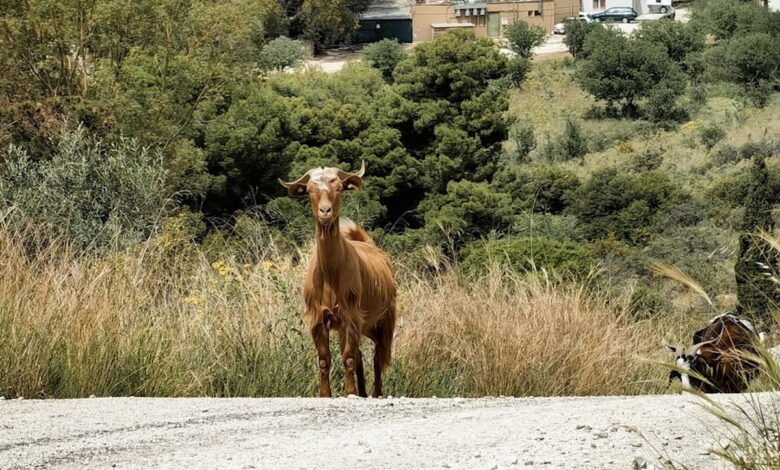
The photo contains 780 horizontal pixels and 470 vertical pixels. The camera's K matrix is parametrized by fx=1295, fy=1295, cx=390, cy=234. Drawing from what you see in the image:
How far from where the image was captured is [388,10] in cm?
9294

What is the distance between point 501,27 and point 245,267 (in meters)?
84.6

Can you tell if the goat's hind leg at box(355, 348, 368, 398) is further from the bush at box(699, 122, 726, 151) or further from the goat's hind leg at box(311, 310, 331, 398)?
the bush at box(699, 122, 726, 151)

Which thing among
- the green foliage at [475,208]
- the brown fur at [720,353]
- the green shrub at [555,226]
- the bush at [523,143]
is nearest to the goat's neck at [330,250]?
the brown fur at [720,353]

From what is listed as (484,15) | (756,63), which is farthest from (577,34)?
(756,63)

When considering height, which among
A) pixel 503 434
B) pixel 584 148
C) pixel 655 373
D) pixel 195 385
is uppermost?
pixel 503 434

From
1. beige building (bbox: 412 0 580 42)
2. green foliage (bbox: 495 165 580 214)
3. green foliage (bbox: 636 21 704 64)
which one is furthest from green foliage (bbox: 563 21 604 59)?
green foliage (bbox: 495 165 580 214)

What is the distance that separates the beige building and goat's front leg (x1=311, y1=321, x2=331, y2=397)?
80.6 meters

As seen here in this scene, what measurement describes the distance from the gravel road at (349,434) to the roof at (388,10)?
8507 centimetres

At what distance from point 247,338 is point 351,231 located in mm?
1005

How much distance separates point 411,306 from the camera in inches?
397

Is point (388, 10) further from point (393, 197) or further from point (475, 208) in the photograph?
point (475, 208)

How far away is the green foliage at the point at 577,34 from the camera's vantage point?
266ft

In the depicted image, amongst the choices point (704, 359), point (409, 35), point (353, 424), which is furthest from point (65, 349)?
point (409, 35)

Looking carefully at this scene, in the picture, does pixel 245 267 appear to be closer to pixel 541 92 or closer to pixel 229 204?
pixel 229 204
